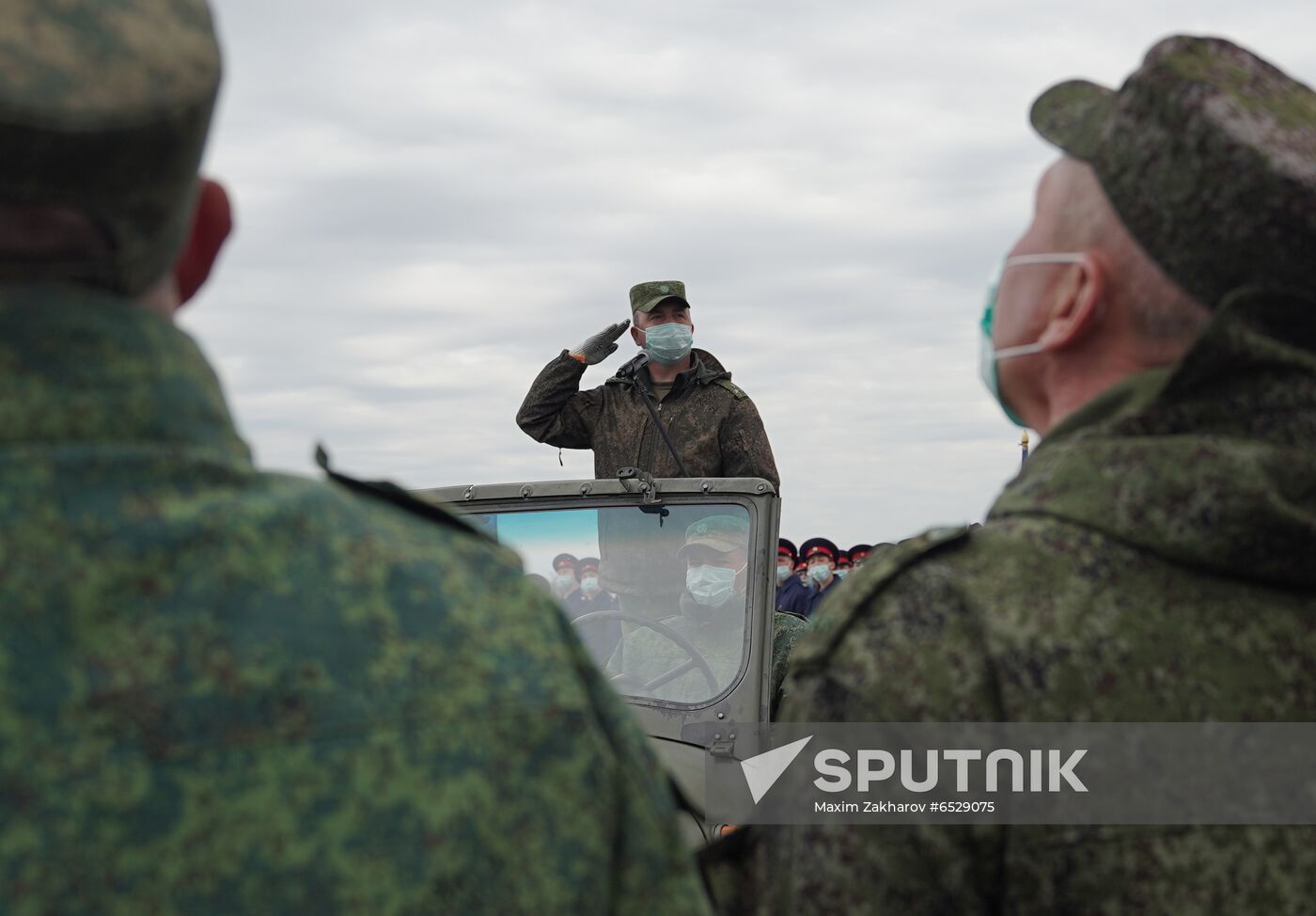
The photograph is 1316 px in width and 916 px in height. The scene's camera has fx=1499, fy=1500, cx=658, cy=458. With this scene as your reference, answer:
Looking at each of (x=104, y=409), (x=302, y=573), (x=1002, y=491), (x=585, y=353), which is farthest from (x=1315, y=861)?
(x=585, y=353)

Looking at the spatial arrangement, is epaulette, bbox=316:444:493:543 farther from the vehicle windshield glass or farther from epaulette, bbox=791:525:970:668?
the vehicle windshield glass

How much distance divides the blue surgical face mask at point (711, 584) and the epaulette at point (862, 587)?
3.24m

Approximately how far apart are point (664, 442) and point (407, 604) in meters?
4.82

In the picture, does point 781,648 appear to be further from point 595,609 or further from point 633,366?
point 633,366

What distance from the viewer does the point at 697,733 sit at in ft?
15.7

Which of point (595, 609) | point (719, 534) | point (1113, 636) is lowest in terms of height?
point (1113, 636)

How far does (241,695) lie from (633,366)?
5234 millimetres

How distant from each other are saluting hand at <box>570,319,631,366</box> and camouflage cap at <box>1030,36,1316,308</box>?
465 cm

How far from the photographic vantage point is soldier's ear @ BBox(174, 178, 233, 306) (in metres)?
1.26

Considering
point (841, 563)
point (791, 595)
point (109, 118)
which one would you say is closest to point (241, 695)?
point (109, 118)

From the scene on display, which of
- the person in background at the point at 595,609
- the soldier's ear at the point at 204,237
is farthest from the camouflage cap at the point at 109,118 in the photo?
the person in background at the point at 595,609

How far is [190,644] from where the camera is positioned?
1038 millimetres

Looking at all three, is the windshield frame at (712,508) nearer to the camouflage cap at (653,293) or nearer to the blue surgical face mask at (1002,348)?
the camouflage cap at (653,293)

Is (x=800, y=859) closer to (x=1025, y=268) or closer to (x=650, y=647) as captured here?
(x=1025, y=268)
